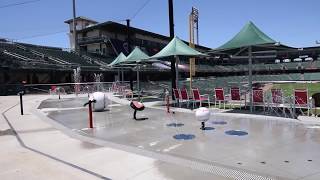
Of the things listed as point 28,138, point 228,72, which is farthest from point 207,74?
point 28,138

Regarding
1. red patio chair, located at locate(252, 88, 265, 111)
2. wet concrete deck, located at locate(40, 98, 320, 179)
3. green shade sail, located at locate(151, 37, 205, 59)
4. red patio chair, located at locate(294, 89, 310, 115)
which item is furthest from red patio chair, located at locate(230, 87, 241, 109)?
green shade sail, located at locate(151, 37, 205, 59)

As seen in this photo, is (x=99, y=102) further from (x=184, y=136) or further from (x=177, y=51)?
(x=184, y=136)

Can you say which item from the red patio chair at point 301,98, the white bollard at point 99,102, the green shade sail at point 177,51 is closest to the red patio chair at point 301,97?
the red patio chair at point 301,98

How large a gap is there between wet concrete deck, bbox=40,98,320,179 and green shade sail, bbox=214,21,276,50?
295 cm

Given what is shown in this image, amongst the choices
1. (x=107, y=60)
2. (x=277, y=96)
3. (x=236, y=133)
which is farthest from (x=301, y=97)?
(x=107, y=60)

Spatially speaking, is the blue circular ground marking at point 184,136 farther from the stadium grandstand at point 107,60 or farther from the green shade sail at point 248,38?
the stadium grandstand at point 107,60

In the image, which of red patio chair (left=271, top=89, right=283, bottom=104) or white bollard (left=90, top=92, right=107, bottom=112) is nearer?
red patio chair (left=271, top=89, right=283, bottom=104)

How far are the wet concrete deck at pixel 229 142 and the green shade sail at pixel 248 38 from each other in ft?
9.68

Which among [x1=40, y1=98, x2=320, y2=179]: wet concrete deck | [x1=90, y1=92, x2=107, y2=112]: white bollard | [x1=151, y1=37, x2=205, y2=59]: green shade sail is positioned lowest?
[x1=40, y1=98, x2=320, y2=179]: wet concrete deck

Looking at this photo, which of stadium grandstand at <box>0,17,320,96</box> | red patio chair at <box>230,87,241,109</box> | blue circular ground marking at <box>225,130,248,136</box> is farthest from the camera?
stadium grandstand at <box>0,17,320,96</box>

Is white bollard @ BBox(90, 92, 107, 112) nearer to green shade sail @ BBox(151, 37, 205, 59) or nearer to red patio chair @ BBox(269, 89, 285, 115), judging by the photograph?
green shade sail @ BBox(151, 37, 205, 59)

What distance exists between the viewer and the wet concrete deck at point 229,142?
23.1 ft

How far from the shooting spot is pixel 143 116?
15.3 meters

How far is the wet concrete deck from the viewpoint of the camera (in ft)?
23.1
